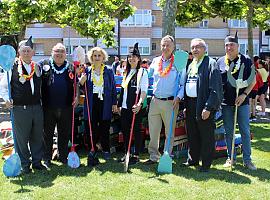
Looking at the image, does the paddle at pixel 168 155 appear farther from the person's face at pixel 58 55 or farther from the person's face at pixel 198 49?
the person's face at pixel 58 55

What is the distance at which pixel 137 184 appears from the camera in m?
5.46

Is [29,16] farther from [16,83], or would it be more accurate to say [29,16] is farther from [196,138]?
[196,138]

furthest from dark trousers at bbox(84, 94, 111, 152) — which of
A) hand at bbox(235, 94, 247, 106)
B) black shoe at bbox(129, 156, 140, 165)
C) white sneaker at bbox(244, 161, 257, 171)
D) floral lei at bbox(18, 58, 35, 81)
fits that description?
white sneaker at bbox(244, 161, 257, 171)

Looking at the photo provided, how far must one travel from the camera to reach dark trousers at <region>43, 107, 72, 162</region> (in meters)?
6.23

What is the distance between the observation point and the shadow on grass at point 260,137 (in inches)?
305

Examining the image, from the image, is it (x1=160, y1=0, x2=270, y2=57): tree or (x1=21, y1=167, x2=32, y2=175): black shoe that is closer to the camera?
(x1=21, y1=167, x2=32, y2=175): black shoe

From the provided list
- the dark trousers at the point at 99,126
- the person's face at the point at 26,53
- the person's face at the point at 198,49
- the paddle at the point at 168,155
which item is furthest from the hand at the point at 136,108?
the person's face at the point at 26,53

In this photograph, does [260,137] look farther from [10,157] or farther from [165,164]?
[10,157]

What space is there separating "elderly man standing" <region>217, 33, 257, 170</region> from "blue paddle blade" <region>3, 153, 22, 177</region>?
3090 mm

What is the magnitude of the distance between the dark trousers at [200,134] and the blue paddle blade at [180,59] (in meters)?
0.49

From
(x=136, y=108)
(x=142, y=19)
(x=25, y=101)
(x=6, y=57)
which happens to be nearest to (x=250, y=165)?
(x=136, y=108)

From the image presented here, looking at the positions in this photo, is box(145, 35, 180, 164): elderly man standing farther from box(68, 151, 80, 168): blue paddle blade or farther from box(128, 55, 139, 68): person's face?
box(68, 151, 80, 168): blue paddle blade

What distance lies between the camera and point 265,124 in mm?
→ 10555

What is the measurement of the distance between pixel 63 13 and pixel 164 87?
844cm
